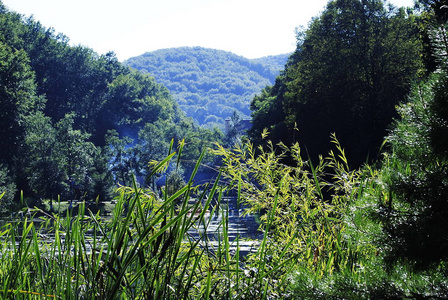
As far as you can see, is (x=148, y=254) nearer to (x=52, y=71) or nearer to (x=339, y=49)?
(x=339, y=49)

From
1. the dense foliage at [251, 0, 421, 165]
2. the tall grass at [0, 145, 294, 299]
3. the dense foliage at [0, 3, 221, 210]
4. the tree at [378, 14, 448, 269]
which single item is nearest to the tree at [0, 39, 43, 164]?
the dense foliage at [0, 3, 221, 210]

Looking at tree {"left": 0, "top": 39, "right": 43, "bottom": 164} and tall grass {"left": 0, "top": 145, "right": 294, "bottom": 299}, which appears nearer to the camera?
tall grass {"left": 0, "top": 145, "right": 294, "bottom": 299}

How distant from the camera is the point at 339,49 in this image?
2456cm

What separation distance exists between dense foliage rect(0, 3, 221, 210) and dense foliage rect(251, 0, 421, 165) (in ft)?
34.9

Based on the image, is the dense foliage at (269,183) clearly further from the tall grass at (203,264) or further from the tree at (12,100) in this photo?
the tree at (12,100)

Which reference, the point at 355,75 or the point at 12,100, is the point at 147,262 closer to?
the point at 355,75

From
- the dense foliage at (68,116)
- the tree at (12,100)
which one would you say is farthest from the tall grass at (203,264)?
the tree at (12,100)

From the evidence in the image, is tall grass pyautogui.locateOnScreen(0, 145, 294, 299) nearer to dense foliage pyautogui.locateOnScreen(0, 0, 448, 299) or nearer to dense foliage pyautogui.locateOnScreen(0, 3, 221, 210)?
dense foliage pyautogui.locateOnScreen(0, 0, 448, 299)

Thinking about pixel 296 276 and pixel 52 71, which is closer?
pixel 296 276

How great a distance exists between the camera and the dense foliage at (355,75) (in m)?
22.8

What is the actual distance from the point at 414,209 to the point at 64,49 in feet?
205

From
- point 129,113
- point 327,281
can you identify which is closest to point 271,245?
point 327,281

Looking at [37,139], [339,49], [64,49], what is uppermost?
[64,49]

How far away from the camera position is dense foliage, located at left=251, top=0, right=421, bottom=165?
22.8 metres
